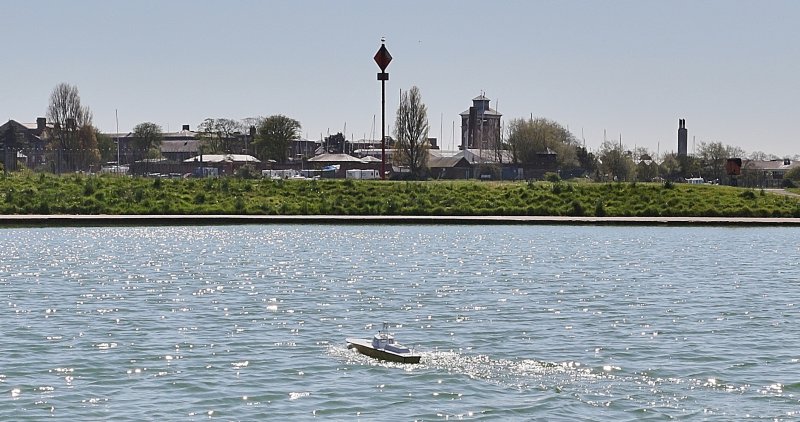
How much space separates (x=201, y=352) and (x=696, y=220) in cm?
4771

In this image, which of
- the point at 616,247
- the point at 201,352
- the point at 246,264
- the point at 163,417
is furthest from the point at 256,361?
the point at 616,247

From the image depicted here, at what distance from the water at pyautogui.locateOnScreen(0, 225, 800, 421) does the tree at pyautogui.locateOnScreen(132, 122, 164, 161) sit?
12917 cm

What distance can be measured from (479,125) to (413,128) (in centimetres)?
6318

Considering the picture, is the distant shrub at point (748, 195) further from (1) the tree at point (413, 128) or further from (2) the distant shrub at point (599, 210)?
(1) the tree at point (413, 128)

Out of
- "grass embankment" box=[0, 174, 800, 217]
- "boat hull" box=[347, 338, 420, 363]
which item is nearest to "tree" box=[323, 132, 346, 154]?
"grass embankment" box=[0, 174, 800, 217]

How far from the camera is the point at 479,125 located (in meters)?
183

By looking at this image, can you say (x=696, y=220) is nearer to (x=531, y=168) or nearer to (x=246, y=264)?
(x=246, y=264)

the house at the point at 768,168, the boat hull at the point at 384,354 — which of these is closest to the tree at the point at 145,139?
the house at the point at 768,168

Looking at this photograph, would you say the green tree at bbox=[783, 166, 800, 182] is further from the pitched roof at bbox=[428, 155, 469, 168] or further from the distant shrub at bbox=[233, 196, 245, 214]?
the distant shrub at bbox=[233, 196, 245, 214]

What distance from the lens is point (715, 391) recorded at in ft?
65.7

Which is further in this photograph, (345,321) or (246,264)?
(246,264)

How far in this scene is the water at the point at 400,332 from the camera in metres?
19.1

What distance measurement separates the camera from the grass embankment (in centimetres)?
7131

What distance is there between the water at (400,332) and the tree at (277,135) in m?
107
